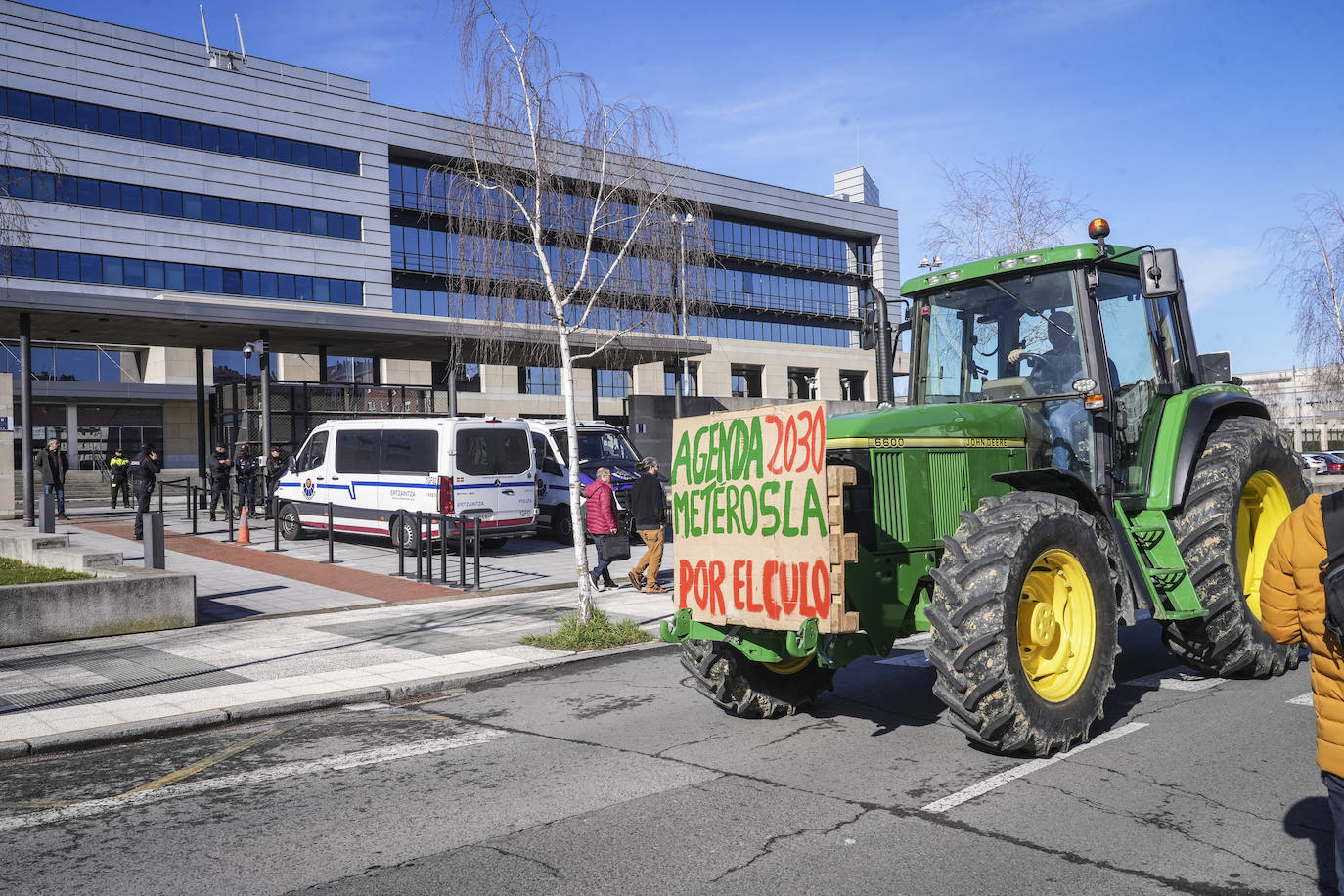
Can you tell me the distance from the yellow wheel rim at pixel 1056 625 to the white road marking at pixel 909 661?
8.75 ft

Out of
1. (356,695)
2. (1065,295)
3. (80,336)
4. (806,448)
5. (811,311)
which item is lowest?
(356,695)

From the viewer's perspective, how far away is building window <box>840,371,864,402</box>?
7244cm

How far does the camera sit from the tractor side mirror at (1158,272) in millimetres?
6719

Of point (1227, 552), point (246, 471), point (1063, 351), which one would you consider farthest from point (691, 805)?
point (246, 471)

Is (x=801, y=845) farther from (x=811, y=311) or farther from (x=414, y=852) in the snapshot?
(x=811, y=311)

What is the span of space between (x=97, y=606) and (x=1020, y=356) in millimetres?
9704

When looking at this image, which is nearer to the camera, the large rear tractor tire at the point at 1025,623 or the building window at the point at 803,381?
the large rear tractor tire at the point at 1025,623

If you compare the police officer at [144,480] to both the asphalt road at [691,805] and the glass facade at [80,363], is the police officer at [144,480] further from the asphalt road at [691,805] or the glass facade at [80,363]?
the glass facade at [80,363]

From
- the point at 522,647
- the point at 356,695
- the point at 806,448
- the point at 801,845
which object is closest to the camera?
the point at 801,845

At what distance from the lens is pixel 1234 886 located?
4.21 metres

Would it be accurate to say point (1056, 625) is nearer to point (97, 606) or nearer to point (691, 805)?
point (691, 805)

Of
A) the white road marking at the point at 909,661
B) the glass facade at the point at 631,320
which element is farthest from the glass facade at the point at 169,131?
the white road marking at the point at 909,661

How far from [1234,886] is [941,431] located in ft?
10.6

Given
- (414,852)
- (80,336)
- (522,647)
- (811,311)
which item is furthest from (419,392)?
(811,311)
